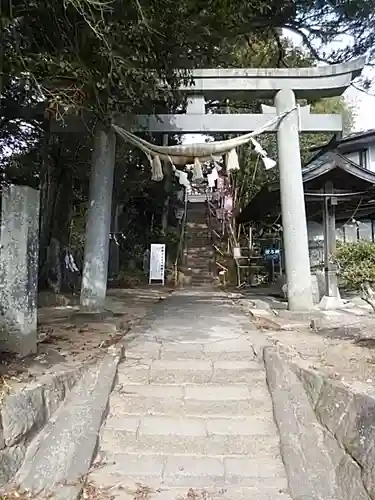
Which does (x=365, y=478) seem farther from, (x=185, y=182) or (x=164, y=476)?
(x=185, y=182)

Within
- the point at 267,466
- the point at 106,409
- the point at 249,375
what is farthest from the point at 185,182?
the point at 267,466

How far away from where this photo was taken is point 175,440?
3.71 m

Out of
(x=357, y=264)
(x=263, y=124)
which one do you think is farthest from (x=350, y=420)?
(x=263, y=124)

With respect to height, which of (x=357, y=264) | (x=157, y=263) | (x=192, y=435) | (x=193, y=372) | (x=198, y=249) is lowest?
(x=192, y=435)

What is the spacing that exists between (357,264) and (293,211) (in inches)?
68.8

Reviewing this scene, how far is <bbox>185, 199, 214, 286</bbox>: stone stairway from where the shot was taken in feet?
62.2

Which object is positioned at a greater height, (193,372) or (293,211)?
(293,211)

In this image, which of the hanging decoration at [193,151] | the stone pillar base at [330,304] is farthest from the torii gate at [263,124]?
the stone pillar base at [330,304]

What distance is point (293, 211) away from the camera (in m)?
7.53

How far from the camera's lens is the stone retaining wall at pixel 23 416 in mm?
3246

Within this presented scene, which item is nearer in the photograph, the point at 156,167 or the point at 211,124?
the point at 156,167

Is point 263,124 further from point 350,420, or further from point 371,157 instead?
point 371,157

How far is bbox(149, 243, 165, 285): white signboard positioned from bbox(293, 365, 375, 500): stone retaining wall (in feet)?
41.2

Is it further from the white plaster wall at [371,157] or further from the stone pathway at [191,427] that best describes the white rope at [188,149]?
the white plaster wall at [371,157]
